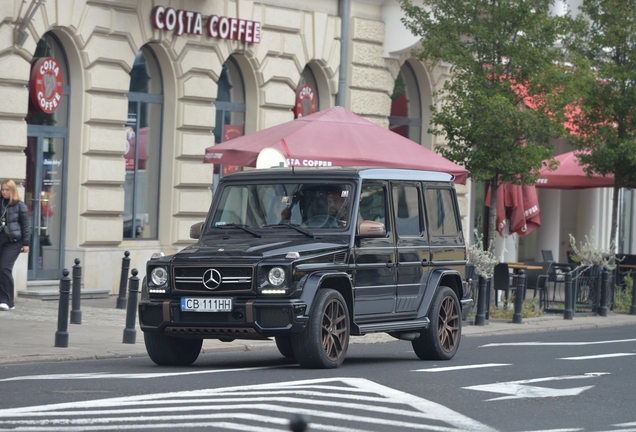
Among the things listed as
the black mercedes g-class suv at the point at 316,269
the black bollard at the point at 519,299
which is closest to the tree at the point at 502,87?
the black bollard at the point at 519,299

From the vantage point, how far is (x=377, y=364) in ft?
42.4

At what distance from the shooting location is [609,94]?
26375 mm

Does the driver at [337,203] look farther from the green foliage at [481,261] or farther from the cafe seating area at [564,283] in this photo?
the cafe seating area at [564,283]

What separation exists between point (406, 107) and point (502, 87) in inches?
238

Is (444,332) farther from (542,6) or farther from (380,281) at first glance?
(542,6)

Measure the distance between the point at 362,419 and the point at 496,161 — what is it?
45.0ft

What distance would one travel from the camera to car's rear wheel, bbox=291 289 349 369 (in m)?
11.4

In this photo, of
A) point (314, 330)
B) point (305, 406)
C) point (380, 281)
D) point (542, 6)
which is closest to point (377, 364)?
point (380, 281)

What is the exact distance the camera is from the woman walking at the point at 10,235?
17.4m

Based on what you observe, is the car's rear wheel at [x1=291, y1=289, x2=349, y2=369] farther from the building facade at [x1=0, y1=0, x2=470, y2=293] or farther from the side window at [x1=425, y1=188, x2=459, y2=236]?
the building facade at [x1=0, y1=0, x2=470, y2=293]

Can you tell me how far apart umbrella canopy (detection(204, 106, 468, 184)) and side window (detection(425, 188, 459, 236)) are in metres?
3.09

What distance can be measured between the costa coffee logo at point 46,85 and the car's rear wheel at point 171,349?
8.48m

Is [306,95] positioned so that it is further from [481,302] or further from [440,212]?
[440,212]

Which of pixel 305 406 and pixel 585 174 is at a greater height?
pixel 585 174
